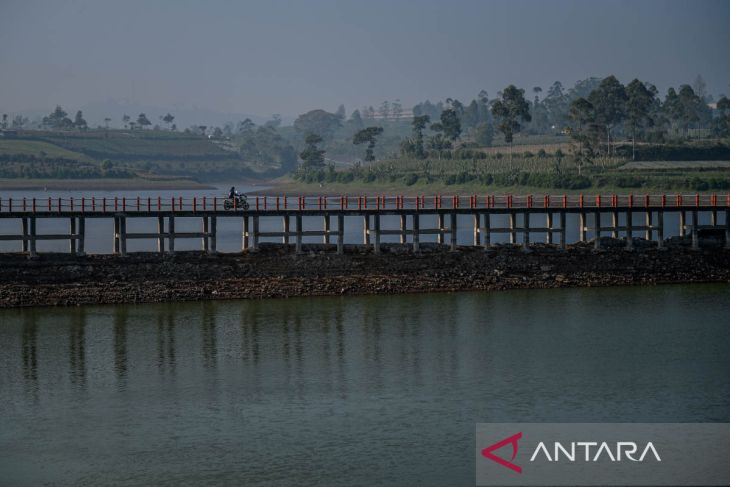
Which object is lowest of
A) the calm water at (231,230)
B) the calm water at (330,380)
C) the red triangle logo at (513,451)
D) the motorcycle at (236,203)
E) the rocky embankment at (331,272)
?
Answer: the red triangle logo at (513,451)

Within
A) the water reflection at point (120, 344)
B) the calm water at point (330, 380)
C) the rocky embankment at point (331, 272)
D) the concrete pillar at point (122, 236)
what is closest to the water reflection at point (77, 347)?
the calm water at point (330, 380)

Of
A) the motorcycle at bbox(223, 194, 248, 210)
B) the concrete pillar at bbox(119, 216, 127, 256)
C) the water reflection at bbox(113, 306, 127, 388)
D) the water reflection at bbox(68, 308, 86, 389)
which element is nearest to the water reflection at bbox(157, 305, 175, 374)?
the water reflection at bbox(113, 306, 127, 388)

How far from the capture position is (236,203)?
7781 cm

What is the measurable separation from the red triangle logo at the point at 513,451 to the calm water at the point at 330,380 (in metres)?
0.63

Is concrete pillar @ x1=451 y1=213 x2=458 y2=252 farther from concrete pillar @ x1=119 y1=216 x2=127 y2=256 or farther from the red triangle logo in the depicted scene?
the red triangle logo

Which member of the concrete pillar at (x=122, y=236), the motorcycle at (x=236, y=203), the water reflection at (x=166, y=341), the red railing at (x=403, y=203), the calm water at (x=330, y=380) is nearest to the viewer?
the calm water at (x=330, y=380)

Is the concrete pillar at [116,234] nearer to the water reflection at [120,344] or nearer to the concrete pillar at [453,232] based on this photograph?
the water reflection at [120,344]

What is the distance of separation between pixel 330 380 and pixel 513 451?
11899 millimetres

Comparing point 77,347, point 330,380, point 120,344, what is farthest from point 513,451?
point 77,347

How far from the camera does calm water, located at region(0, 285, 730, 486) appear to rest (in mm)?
37844

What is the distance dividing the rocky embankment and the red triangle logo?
30.2 m

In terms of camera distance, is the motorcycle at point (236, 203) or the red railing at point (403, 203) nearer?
the red railing at point (403, 203)

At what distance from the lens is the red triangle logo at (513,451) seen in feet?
122

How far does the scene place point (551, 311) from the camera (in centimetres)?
6469
